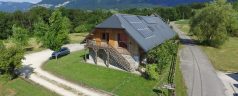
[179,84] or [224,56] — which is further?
[224,56]

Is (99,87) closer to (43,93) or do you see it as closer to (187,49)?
(43,93)

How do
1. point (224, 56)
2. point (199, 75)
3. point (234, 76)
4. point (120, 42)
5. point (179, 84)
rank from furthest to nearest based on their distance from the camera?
point (224, 56)
point (120, 42)
point (234, 76)
point (199, 75)
point (179, 84)

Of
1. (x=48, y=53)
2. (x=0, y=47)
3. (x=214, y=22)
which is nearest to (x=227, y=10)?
(x=214, y=22)

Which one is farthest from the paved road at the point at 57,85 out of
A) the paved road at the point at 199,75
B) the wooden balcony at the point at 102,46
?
the paved road at the point at 199,75

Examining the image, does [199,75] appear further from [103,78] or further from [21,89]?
[21,89]

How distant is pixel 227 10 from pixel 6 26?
2843 inches

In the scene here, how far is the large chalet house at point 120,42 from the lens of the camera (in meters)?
41.6

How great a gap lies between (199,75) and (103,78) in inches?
567

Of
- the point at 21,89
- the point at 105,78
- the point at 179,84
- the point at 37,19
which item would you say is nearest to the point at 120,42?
the point at 105,78

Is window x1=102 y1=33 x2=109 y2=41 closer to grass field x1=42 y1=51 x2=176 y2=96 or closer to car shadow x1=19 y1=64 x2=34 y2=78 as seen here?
grass field x1=42 y1=51 x2=176 y2=96

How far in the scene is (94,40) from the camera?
45500 mm

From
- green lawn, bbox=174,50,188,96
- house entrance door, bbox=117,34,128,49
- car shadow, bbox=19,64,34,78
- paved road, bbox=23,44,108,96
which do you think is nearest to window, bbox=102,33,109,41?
house entrance door, bbox=117,34,128,49

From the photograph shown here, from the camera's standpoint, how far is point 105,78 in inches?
1505

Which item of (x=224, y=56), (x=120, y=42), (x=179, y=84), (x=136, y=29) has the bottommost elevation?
(x=224, y=56)
